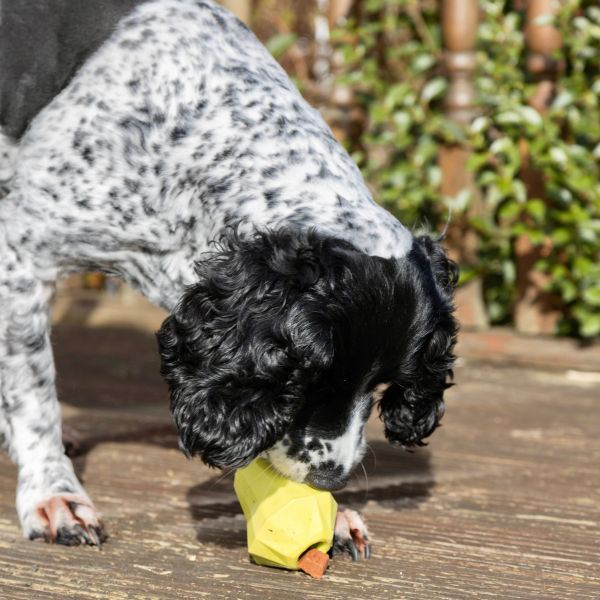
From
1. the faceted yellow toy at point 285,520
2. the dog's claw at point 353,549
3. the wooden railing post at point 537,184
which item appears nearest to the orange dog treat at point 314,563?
the faceted yellow toy at point 285,520

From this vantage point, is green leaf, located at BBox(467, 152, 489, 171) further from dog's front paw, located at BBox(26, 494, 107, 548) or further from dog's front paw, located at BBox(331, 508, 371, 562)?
dog's front paw, located at BBox(26, 494, 107, 548)

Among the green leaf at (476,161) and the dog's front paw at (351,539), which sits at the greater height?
the green leaf at (476,161)

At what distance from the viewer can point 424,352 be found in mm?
2084

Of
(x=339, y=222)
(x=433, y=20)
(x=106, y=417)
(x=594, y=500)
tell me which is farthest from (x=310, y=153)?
(x=433, y=20)

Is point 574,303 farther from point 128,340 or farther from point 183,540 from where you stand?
point 183,540

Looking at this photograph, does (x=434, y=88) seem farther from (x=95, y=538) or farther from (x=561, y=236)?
(x=95, y=538)

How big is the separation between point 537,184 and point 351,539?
2832 mm

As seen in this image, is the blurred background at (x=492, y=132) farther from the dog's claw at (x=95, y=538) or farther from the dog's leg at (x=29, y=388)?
the dog's claw at (x=95, y=538)

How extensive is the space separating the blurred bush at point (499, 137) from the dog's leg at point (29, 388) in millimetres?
2394

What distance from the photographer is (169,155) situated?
91.2 inches

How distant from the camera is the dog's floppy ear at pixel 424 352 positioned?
2012mm

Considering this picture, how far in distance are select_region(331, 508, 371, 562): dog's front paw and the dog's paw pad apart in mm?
1172

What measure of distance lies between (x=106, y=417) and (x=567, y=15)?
3007mm

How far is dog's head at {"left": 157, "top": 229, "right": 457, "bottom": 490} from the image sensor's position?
1.85 meters
